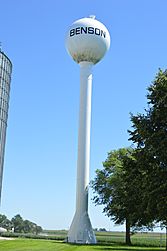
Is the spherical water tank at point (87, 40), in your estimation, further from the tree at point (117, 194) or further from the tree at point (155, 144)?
the tree at point (155, 144)

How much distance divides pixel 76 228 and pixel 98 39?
71.1 ft

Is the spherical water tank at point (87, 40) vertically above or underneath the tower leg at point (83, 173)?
above

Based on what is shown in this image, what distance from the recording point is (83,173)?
160 feet

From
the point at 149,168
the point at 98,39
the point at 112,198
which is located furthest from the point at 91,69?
the point at 149,168

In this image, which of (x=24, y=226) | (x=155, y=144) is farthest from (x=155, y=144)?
(x=24, y=226)

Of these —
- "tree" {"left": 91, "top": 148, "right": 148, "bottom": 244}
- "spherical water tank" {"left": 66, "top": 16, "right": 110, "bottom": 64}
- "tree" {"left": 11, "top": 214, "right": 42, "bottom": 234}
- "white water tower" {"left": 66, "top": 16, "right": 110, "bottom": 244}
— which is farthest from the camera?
"tree" {"left": 11, "top": 214, "right": 42, "bottom": 234}

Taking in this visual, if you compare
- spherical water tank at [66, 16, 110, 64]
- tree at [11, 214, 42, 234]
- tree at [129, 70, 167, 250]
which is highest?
spherical water tank at [66, 16, 110, 64]

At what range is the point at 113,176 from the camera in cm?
5250

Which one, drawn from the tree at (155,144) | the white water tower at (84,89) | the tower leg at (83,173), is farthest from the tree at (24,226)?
the tree at (155,144)

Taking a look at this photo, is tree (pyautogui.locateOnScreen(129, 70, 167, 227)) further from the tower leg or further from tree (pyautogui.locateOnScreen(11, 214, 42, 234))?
tree (pyautogui.locateOnScreen(11, 214, 42, 234))

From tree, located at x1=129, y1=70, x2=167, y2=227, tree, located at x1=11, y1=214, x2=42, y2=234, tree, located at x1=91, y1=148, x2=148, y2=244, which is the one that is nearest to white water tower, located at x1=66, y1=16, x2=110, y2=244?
tree, located at x1=91, y1=148, x2=148, y2=244

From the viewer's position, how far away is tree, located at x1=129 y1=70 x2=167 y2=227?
95.2 ft

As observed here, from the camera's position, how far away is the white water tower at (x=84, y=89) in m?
47.5

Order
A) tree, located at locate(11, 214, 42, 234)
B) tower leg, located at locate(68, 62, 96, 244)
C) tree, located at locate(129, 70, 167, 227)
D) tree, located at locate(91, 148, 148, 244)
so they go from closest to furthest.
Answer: tree, located at locate(129, 70, 167, 227), tree, located at locate(91, 148, 148, 244), tower leg, located at locate(68, 62, 96, 244), tree, located at locate(11, 214, 42, 234)
